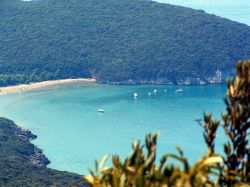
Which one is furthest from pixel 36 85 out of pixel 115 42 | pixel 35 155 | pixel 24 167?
pixel 24 167

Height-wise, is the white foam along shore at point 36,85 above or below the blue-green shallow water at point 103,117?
above

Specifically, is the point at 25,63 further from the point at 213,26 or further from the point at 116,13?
the point at 213,26

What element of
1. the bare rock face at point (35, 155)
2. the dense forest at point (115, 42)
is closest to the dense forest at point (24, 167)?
the bare rock face at point (35, 155)

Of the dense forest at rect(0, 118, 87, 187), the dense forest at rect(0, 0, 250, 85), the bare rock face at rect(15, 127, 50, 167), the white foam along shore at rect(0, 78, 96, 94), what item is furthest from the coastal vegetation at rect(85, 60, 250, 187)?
the dense forest at rect(0, 0, 250, 85)

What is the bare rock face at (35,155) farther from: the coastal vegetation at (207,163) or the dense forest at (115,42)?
the coastal vegetation at (207,163)

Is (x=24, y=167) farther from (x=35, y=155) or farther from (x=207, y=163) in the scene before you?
(x=207, y=163)

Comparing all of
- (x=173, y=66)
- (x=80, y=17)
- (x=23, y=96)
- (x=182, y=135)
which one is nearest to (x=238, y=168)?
(x=182, y=135)

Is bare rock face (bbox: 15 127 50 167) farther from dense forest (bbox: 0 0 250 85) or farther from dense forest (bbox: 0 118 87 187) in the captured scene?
dense forest (bbox: 0 0 250 85)
